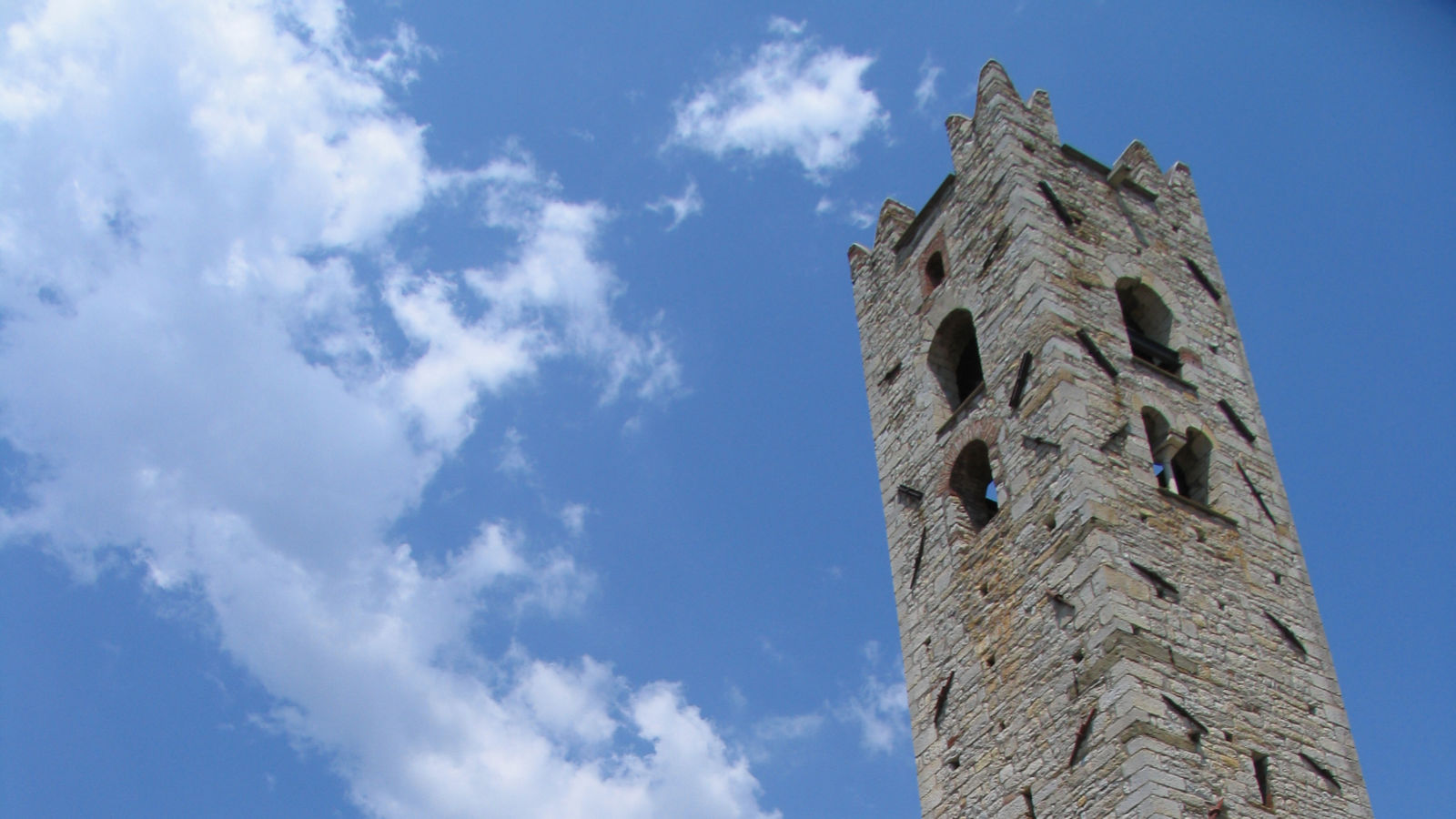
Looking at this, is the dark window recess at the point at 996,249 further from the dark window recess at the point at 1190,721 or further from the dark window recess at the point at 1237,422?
the dark window recess at the point at 1190,721

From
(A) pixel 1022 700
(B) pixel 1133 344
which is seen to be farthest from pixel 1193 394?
(A) pixel 1022 700

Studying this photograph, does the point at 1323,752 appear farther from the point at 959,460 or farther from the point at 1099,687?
the point at 959,460

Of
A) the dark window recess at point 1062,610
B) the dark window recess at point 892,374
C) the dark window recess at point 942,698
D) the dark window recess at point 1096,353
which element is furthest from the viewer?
the dark window recess at point 892,374

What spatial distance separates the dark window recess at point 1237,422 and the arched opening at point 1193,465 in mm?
854

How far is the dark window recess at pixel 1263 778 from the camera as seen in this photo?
13430 millimetres

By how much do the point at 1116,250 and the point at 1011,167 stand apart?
6.36ft

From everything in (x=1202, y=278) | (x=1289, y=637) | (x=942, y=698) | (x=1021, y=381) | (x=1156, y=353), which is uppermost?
(x=1202, y=278)

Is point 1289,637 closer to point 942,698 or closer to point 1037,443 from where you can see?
point 1037,443

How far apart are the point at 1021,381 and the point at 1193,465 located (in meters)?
2.65

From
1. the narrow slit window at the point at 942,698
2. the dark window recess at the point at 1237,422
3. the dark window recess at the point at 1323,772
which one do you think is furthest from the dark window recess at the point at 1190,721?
the dark window recess at the point at 1237,422

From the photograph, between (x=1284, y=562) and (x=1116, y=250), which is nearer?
(x=1284, y=562)

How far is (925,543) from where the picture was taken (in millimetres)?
17344

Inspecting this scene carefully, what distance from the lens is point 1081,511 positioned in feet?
48.2

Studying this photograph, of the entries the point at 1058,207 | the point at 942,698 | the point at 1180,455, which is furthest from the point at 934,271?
the point at 942,698
